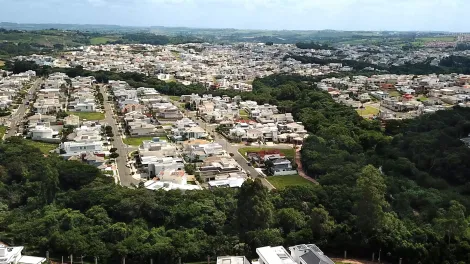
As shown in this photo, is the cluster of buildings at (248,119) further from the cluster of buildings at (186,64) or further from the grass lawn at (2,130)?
the grass lawn at (2,130)

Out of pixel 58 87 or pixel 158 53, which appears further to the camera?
pixel 158 53

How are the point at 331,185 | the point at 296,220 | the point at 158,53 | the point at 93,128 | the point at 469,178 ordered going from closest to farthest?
the point at 296,220 < the point at 331,185 < the point at 469,178 < the point at 93,128 < the point at 158,53

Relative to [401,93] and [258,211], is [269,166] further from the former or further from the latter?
[401,93]

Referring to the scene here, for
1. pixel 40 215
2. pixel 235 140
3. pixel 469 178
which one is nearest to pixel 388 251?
pixel 469 178

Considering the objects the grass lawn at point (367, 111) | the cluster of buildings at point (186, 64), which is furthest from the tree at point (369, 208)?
the cluster of buildings at point (186, 64)

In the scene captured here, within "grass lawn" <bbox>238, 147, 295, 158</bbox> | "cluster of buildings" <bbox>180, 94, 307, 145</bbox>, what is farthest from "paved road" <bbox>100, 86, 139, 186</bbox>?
"cluster of buildings" <bbox>180, 94, 307, 145</bbox>

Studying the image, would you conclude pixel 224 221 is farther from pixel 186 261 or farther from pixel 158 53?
pixel 158 53

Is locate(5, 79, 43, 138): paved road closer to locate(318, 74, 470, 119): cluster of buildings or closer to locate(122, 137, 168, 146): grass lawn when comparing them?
locate(122, 137, 168, 146): grass lawn

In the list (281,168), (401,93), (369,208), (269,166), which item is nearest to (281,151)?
(269,166)
